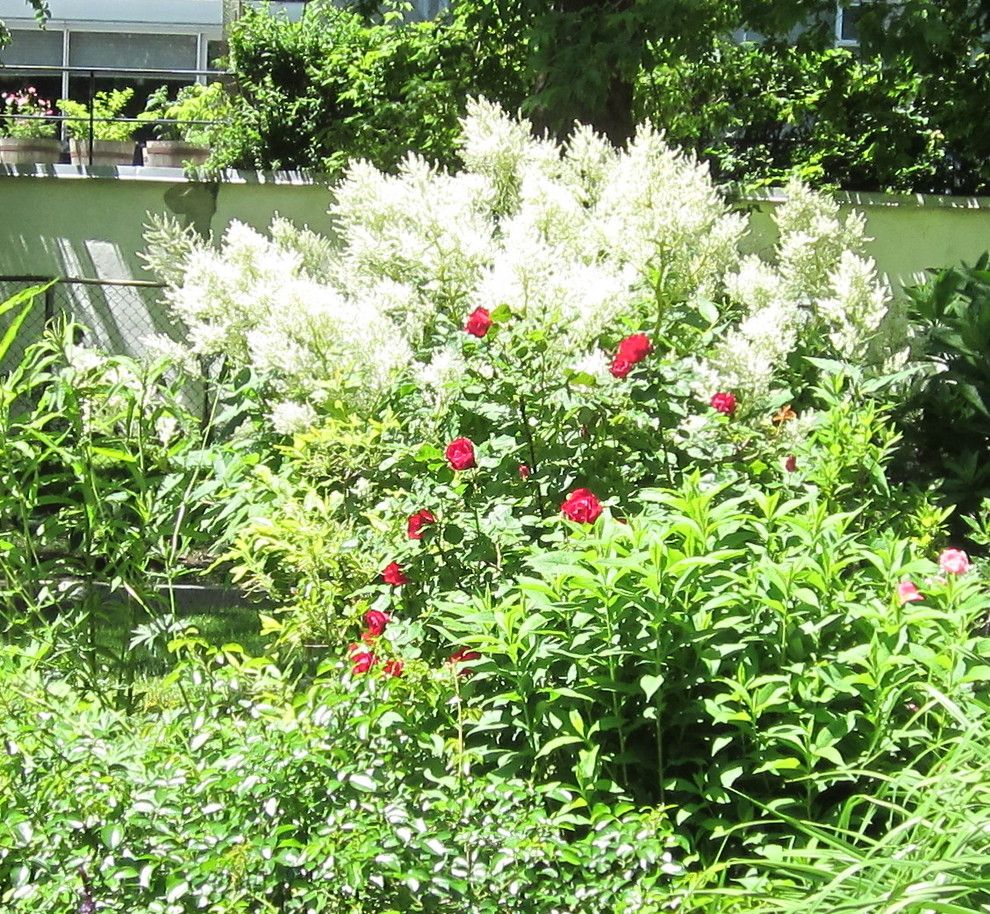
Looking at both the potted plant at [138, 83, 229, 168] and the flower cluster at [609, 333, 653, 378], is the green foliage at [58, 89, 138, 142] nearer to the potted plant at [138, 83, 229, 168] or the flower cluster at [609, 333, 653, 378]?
the potted plant at [138, 83, 229, 168]

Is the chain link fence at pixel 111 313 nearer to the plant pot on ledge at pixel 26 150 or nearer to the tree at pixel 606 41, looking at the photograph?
the plant pot on ledge at pixel 26 150

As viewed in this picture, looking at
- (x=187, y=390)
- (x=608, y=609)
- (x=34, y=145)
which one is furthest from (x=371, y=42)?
(x=608, y=609)

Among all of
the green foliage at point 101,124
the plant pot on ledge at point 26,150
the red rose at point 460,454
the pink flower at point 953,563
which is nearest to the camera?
the pink flower at point 953,563

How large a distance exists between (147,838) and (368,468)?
1.57 meters

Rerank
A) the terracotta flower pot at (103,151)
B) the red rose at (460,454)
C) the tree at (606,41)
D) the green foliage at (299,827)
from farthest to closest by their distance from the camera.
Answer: the terracotta flower pot at (103,151), the tree at (606,41), the red rose at (460,454), the green foliage at (299,827)

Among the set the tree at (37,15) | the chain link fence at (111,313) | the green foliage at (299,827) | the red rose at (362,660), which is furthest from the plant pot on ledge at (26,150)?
the green foliage at (299,827)

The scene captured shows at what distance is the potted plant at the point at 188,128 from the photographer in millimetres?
11570

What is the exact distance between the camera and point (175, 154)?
11695mm

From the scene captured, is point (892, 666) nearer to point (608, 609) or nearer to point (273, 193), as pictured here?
point (608, 609)

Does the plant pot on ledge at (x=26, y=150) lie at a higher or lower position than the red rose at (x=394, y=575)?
higher

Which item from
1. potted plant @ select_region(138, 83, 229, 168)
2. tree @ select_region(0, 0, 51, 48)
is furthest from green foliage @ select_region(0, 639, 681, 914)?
tree @ select_region(0, 0, 51, 48)

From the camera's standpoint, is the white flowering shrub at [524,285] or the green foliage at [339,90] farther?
the green foliage at [339,90]

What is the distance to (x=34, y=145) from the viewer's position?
11.3m

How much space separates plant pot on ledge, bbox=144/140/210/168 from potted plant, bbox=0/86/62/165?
2.65 ft
